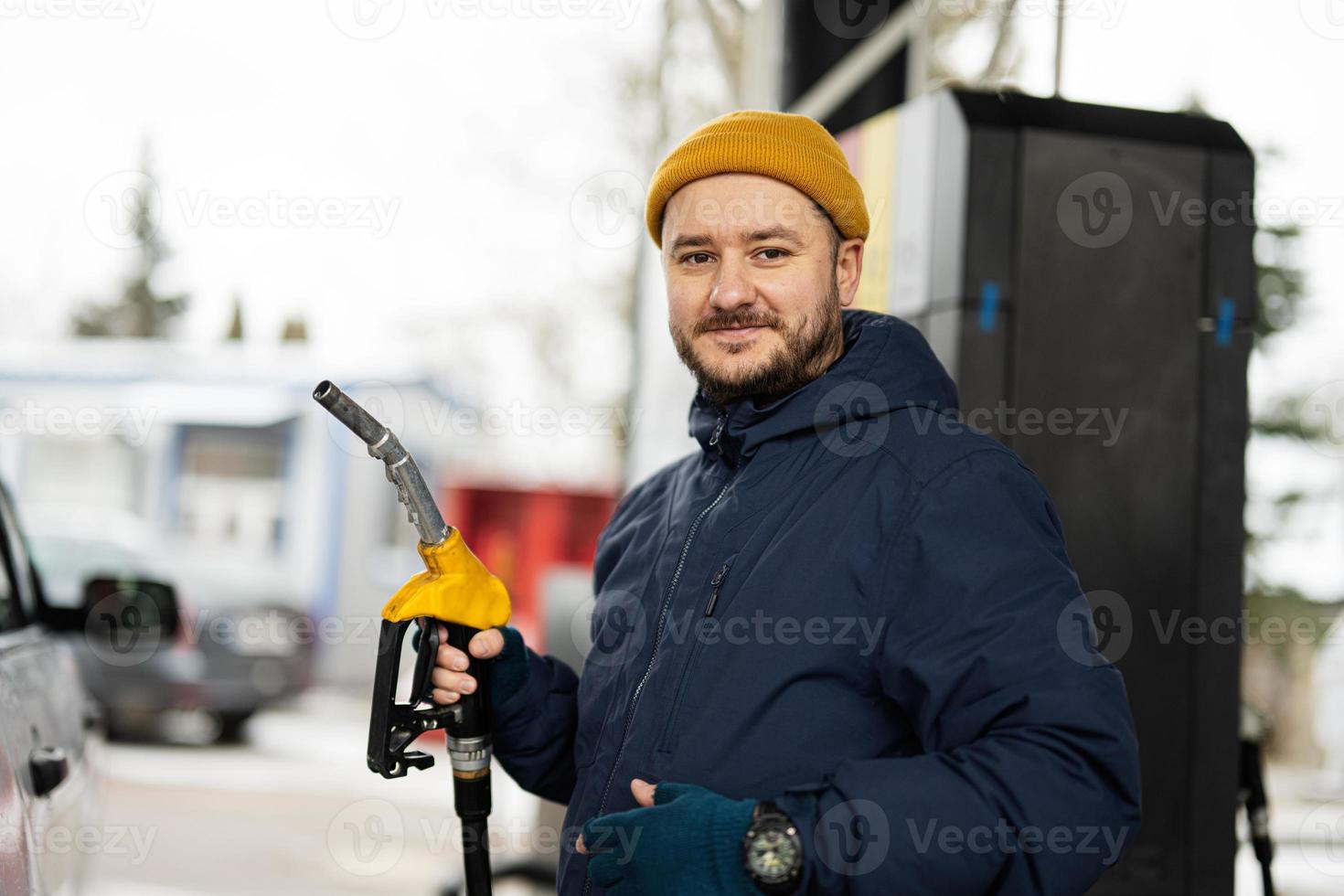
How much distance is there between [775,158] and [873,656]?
809mm

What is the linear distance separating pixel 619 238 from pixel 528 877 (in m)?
6.67

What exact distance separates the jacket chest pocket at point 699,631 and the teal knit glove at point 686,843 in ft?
0.46

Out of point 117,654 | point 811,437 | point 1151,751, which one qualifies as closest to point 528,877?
point 1151,751

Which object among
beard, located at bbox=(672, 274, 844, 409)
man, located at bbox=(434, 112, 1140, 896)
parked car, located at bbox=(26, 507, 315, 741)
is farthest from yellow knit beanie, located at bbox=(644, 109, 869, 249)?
parked car, located at bbox=(26, 507, 315, 741)

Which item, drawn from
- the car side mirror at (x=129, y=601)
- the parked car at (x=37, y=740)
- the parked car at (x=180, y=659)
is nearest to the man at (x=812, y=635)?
the parked car at (x=37, y=740)

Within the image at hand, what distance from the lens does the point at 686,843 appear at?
1762 millimetres

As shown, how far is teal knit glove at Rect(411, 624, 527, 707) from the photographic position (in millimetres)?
2396

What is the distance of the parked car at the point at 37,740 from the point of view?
2.15 metres

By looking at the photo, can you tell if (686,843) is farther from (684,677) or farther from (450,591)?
(450,591)

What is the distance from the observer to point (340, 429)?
48.0ft

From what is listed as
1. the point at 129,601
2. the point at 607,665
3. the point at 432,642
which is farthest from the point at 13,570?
the point at 607,665

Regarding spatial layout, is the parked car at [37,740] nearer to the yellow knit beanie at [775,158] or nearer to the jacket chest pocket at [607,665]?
the jacket chest pocket at [607,665]

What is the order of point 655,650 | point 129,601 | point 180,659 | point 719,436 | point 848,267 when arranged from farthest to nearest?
1. point 180,659
2. point 129,601
3. point 848,267
4. point 719,436
5. point 655,650

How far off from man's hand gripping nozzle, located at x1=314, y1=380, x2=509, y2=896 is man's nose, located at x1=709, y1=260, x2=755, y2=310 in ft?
1.86
